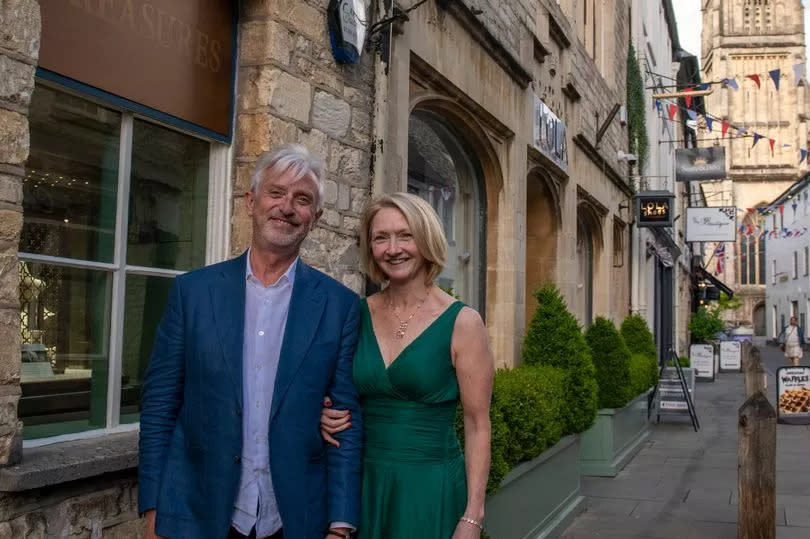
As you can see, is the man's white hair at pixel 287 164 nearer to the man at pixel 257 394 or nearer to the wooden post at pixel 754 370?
the man at pixel 257 394

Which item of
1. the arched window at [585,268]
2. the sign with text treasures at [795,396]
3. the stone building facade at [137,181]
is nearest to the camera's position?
the stone building facade at [137,181]

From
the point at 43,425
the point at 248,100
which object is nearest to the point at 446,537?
the point at 43,425

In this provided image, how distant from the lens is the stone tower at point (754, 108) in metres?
67.9

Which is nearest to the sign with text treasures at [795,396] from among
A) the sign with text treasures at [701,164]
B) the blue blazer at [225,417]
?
the sign with text treasures at [701,164]

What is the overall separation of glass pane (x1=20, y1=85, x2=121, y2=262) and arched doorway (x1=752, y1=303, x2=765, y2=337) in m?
71.0

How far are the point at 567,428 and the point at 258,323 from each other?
193 inches

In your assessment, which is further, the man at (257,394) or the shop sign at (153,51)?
the shop sign at (153,51)

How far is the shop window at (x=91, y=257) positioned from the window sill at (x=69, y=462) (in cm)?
13

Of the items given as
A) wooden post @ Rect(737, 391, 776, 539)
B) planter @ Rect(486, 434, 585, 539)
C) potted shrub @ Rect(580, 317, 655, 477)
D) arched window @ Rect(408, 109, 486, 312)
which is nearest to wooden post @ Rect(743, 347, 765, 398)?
potted shrub @ Rect(580, 317, 655, 477)

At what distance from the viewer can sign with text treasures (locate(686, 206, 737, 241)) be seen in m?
25.4

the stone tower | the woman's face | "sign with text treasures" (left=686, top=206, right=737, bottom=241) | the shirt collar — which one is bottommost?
the shirt collar

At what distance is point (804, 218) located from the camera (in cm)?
4653

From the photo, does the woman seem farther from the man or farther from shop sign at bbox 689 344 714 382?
shop sign at bbox 689 344 714 382

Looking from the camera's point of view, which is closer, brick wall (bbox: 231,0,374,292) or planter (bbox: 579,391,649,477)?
brick wall (bbox: 231,0,374,292)
